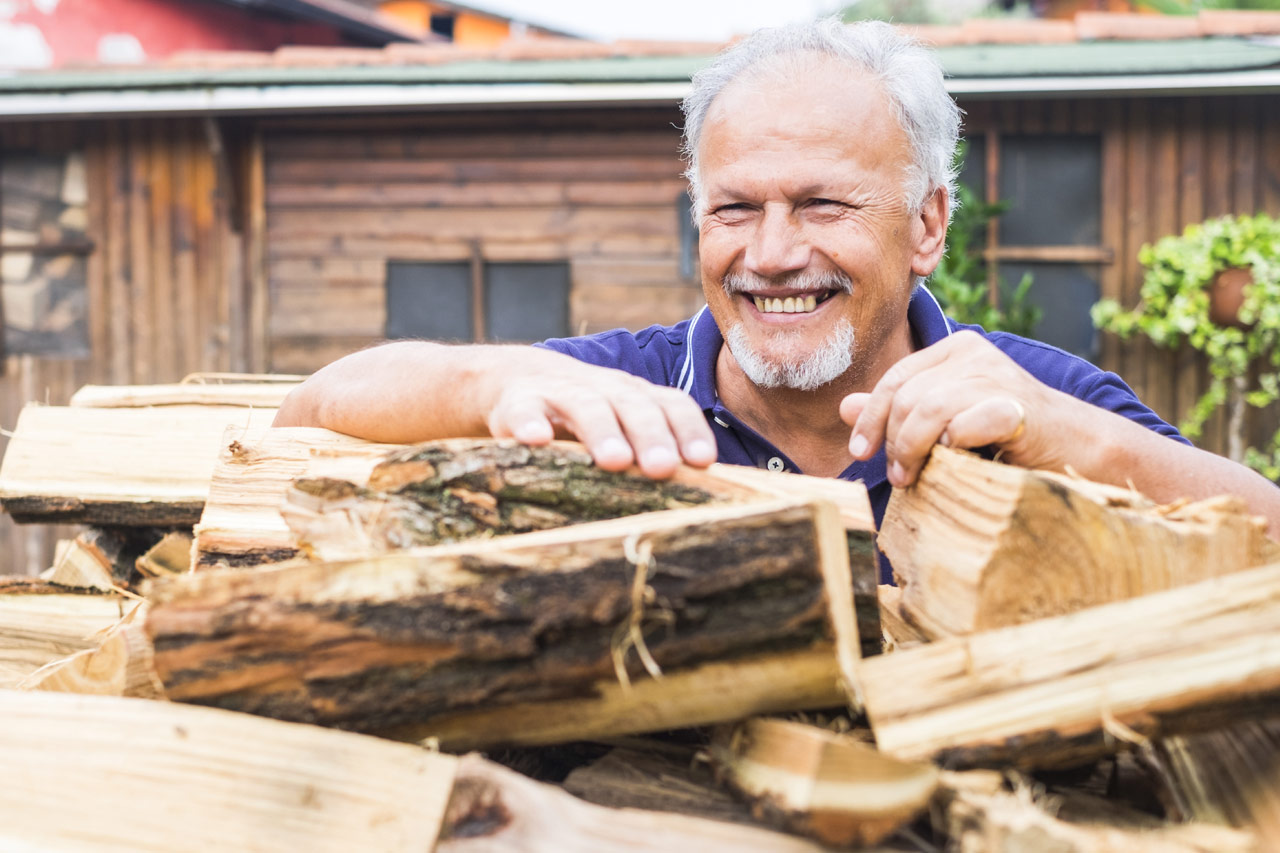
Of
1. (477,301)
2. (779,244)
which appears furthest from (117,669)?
(477,301)

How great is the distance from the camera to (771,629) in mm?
1051

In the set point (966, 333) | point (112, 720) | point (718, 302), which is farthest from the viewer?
point (718, 302)

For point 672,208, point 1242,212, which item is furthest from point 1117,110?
point 672,208

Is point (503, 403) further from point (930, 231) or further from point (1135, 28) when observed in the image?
point (1135, 28)

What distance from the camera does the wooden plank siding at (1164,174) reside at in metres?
5.95

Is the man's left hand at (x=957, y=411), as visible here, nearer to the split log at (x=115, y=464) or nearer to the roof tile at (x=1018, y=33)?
the split log at (x=115, y=464)

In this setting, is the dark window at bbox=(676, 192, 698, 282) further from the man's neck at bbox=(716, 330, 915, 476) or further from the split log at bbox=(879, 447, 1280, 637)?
the split log at bbox=(879, 447, 1280, 637)

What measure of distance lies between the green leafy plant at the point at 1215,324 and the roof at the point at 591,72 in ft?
2.79

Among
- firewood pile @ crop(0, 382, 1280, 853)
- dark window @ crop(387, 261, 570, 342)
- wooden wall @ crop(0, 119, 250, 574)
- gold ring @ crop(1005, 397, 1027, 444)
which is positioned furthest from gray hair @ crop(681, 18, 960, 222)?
wooden wall @ crop(0, 119, 250, 574)

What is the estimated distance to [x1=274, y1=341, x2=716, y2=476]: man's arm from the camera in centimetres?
124

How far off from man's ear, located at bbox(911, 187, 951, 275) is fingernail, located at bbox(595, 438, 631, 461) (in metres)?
1.44

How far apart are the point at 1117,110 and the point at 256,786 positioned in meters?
6.39

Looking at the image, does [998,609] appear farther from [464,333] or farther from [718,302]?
[464,333]

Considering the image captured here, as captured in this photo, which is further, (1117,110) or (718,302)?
(1117,110)
